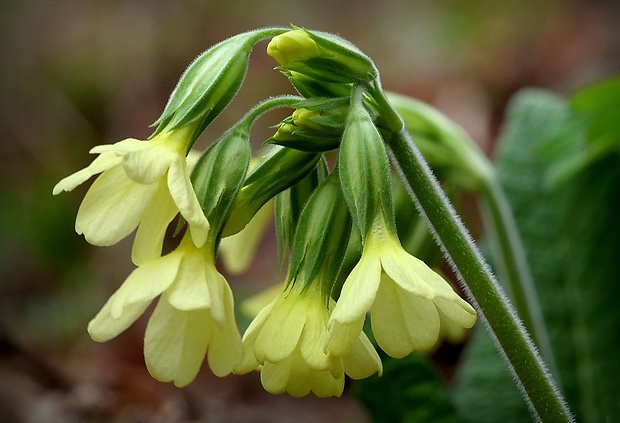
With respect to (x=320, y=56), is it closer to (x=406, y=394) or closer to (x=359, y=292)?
(x=359, y=292)

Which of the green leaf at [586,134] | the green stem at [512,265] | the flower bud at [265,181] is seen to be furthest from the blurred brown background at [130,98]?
the flower bud at [265,181]

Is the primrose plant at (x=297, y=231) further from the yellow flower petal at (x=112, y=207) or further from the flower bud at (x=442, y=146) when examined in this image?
the flower bud at (x=442, y=146)

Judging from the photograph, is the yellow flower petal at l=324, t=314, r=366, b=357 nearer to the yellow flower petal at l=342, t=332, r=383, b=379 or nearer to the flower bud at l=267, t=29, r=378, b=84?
the yellow flower petal at l=342, t=332, r=383, b=379

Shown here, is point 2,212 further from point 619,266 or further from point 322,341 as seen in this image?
point 322,341

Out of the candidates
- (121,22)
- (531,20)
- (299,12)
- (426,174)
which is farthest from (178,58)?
(426,174)

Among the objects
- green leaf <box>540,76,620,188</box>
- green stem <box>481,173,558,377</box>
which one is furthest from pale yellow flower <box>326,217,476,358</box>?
green leaf <box>540,76,620,188</box>

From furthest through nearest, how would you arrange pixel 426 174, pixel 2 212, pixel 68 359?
pixel 2 212 → pixel 68 359 → pixel 426 174

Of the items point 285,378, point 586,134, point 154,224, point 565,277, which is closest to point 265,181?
point 154,224

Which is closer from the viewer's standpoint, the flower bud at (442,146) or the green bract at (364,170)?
the green bract at (364,170)
